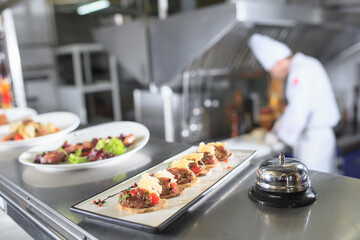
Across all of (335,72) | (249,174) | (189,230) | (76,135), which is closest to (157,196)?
(189,230)

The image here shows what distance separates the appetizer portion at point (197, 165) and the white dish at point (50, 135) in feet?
2.43

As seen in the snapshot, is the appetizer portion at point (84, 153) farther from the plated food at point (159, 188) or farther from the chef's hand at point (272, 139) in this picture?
the chef's hand at point (272, 139)

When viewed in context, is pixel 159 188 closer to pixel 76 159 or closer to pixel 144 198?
pixel 144 198

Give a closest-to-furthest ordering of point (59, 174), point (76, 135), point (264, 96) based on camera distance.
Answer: point (59, 174), point (76, 135), point (264, 96)

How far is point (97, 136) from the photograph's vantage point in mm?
1474

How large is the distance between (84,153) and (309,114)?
84.0 inches

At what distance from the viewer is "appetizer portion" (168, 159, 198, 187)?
3.00 feet

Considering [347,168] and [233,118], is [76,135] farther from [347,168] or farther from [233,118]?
[347,168]

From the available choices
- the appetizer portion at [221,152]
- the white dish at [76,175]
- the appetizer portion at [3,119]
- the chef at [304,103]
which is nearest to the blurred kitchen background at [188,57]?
the chef at [304,103]

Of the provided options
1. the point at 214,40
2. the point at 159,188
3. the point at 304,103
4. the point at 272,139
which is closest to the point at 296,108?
the point at 304,103

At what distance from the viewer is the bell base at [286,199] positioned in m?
0.82

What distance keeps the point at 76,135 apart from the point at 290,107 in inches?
73.8

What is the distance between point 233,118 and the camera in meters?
3.53

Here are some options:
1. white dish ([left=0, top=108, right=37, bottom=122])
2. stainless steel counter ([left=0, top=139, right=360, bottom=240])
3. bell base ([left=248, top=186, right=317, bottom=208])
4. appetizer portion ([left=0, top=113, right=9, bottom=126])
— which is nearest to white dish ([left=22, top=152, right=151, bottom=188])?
stainless steel counter ([left=0, top=139, right=360, bottom=240])
